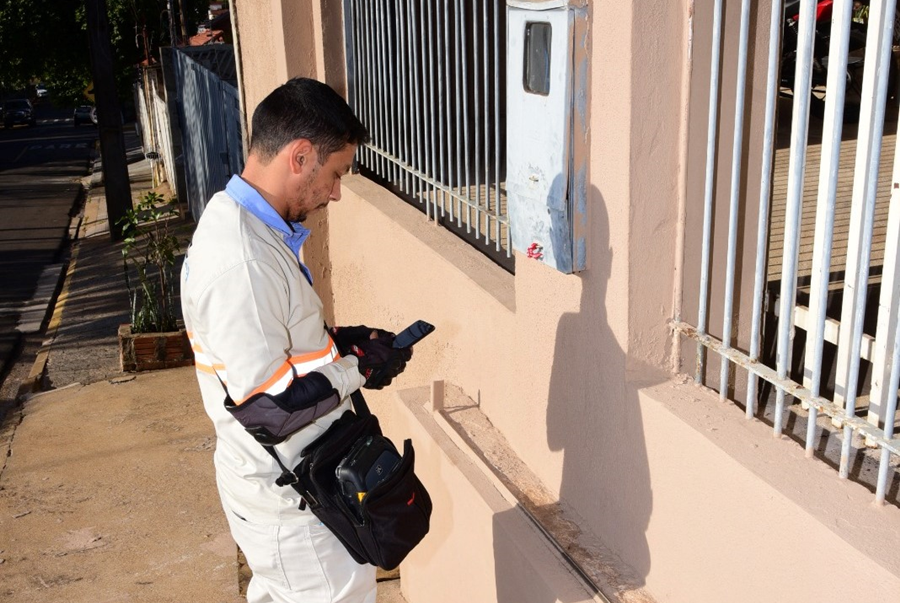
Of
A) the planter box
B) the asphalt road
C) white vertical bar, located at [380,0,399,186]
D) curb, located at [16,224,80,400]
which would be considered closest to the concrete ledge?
white vertical bar, located at [380,0,399,186]

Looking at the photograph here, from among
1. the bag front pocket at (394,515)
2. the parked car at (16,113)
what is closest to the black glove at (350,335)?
the bag front pocket at (394,515)

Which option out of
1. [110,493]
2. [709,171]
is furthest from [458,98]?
[110,493]

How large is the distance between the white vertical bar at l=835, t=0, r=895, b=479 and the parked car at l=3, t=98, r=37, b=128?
4426 cm

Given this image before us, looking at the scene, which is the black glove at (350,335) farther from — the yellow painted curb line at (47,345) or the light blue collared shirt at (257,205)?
the yellow painted curb line at (47,345)

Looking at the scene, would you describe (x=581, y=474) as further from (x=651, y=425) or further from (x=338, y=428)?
(x=338, y=428)

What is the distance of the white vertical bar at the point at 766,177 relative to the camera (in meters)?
2.09

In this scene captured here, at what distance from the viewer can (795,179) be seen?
2.04m

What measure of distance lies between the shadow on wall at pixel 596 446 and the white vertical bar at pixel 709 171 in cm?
21

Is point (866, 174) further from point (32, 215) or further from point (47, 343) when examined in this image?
point (32, 215)

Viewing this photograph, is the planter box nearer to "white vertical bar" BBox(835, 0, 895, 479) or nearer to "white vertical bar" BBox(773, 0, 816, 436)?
"white vertical bar" BBox(773, 0, 816, 436)

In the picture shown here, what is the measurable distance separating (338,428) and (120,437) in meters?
4.08

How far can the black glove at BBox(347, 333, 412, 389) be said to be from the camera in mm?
2688

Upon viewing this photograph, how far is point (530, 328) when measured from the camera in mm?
3119

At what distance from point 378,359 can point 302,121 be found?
68cm
